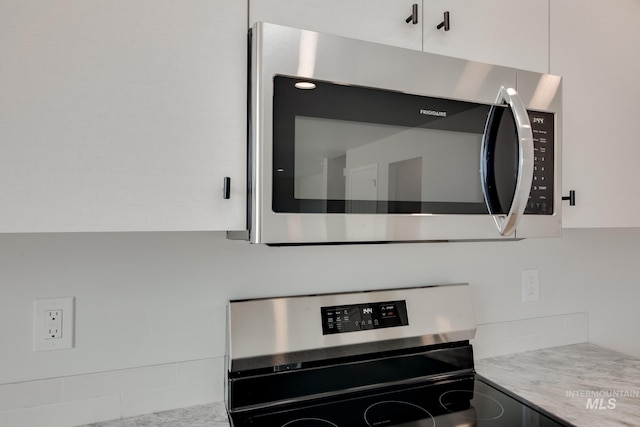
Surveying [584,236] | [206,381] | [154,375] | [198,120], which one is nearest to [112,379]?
[154,375]

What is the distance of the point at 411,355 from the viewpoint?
1141 millimetres

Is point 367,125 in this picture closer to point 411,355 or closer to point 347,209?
point 347,209

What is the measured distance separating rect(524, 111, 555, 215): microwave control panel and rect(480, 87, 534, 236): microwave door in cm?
9

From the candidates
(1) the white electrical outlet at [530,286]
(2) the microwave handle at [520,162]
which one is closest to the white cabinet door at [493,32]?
(2) the microwave handle at [520,162]

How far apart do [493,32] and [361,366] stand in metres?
0.90

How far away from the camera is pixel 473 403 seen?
104 cm

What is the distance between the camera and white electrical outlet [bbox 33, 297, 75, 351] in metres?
0.90

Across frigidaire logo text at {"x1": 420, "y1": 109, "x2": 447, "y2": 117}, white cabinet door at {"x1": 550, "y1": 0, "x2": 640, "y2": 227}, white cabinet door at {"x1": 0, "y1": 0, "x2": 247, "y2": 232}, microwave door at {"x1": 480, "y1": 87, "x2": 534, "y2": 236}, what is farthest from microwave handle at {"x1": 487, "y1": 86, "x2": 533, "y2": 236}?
white cabinet door at {"x1": 0, "y1": 0, "x2": 247, "y2": 232}

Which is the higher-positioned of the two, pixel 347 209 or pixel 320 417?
pixel 347 209

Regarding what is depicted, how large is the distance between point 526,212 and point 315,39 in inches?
24.0

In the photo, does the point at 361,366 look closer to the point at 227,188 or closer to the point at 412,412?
the point at 412,412

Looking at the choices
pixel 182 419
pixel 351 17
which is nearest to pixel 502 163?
pixel 351 17

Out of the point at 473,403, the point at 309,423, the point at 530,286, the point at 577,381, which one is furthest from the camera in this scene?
the point at 530,286

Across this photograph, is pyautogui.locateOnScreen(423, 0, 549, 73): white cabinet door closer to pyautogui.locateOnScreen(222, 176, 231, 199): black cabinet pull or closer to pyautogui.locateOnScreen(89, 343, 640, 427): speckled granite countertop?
pyautogui.locateOnScreen(222, 176, 231, 199): black cabinet pull
